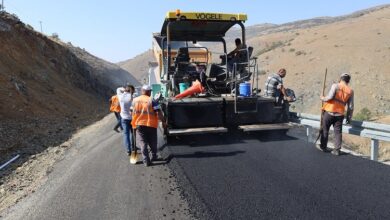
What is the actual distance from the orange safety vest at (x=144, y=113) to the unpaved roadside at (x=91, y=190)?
76cm

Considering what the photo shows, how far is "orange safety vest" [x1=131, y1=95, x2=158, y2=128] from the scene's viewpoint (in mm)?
7312

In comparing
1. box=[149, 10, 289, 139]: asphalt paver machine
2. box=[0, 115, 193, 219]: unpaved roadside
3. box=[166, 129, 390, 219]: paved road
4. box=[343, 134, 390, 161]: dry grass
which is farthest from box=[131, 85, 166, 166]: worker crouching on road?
box=[343, 134, 390, 161]: dry grass

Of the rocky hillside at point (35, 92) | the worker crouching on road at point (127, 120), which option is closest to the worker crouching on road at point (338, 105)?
the worker crouching on road at point (127, 120)

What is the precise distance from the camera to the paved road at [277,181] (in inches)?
184

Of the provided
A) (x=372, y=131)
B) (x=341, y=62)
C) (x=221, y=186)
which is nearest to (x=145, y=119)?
(x=221, y=186)

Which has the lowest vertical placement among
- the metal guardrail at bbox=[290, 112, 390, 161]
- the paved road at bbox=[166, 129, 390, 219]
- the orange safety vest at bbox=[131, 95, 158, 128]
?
the paved road at bbox=[166, 129, 390, 219]

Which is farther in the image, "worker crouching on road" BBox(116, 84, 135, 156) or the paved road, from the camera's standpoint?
"worker crouching on road" BBox(116, 84, 135, 156)

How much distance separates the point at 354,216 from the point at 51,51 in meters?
25.2

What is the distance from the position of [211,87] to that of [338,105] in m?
3.18

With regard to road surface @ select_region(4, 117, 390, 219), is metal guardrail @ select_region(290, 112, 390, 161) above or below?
above

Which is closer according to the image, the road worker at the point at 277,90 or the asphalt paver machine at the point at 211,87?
the asphalt paver machine at the point at 211,87

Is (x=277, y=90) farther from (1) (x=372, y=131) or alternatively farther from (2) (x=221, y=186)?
(2) (x=221, y=186)

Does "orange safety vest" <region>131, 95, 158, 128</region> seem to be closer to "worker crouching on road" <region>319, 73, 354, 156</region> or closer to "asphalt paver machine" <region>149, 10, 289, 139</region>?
"asphalt paver machine" <region>149, 10, 289, 139</region>

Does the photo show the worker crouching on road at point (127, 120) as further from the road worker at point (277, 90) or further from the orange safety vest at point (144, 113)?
the road worker at point (277, 90)
